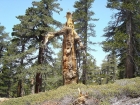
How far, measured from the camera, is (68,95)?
10.9 m

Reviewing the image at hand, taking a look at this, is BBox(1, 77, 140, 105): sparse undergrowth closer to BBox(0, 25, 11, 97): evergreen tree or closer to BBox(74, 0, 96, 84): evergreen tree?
BBox(74, 0, 96, 84): evergreen tree

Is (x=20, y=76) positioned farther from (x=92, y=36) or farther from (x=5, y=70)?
(x=5, y=70)

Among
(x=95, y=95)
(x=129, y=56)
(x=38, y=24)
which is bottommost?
(x=95, y=95)

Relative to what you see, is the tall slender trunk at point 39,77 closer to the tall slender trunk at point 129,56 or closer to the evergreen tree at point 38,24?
the evergreen tree at point 38,24

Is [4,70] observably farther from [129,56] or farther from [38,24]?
[129,56]

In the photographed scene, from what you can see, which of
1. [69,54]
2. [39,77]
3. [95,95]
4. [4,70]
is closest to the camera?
[95,95]

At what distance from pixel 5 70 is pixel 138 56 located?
1001 inches

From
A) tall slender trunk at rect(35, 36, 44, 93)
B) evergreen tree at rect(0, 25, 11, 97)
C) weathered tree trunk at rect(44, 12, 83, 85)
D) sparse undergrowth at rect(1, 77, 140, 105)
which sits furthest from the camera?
evergreen tree at rect(0, 25, 11, 97)

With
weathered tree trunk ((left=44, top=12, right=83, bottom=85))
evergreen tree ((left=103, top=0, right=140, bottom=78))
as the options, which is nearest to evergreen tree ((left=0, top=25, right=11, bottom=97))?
evergreen tree ((left=103, top=0, right=140, bottom=78))

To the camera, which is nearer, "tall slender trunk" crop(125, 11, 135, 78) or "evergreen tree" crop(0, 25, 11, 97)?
"tall slender trunk" crop(125, 11, 135, 78)

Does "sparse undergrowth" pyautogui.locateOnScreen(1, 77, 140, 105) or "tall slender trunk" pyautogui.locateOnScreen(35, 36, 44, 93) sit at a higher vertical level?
"tall slender trunk" pyautogui.locateOnScreen(35, 36, 44, 93)

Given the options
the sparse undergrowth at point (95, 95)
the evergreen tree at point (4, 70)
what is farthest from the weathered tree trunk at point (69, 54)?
the evergreen tree at point (4, 70)

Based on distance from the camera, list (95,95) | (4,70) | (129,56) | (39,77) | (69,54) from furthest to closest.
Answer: (4,70) → (39,77) → (129,56) → (69,54) → (95,95)

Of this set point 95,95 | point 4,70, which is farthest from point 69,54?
point 4,70
